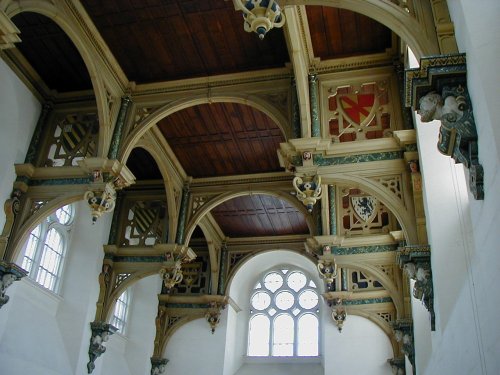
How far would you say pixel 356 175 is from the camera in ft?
32.0

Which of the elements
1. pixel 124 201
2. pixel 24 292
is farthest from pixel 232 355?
pixel 24 292

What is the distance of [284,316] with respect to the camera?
784 inches

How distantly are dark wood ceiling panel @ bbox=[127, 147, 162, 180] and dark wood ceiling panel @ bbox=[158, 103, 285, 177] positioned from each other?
0.92 m

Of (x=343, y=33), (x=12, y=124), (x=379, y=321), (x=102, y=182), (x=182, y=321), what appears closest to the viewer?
(x=343, y=33)

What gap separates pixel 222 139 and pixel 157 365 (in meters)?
7.91

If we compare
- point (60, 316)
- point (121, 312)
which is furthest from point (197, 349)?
point (60, 316)

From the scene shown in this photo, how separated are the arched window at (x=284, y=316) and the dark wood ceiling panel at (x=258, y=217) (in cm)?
237

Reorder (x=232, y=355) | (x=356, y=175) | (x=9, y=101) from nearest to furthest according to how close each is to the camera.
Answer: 1. (x=356, y=175)
2. (x=9, y=101)
3. (x=232, y=355)

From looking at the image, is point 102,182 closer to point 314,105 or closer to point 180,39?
point 180,39

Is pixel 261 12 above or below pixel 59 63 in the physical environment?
below

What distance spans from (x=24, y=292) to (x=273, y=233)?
340 inches

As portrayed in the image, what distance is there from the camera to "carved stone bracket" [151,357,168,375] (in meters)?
17.6

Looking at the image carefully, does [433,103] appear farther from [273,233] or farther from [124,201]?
[273,233]

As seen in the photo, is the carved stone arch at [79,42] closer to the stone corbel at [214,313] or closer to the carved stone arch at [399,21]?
the carved stone arch at [399,21]
